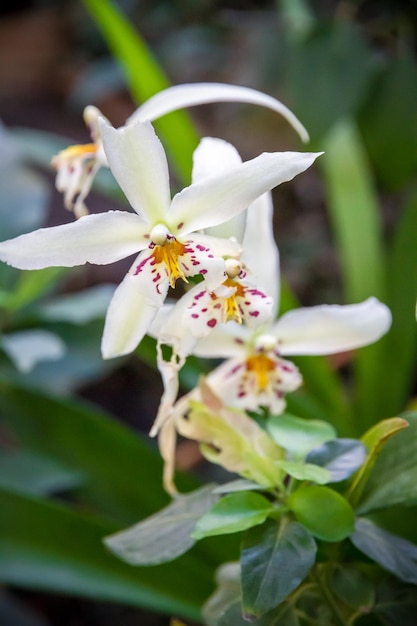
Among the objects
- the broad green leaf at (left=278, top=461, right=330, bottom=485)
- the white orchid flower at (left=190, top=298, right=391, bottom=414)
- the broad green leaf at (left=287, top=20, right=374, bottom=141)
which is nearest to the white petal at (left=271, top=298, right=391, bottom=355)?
the white orchid flower at (left=190, top=298, right=391, bottom=414)

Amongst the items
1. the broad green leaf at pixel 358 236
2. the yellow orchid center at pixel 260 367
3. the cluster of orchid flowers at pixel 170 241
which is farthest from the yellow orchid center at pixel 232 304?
the broad green leaf at pixel 358 236

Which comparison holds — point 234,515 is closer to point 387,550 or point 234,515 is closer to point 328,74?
point 387,550

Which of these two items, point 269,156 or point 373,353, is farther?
point 373,353

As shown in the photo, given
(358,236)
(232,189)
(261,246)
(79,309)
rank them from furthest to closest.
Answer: (358,236) → (79,309) → (261,246) → (232,189)

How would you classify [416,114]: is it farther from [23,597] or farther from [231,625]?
[23,597]

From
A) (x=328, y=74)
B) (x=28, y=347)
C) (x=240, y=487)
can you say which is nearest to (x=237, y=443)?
(x=240, y=487)

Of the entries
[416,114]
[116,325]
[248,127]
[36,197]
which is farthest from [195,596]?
[248,127]
